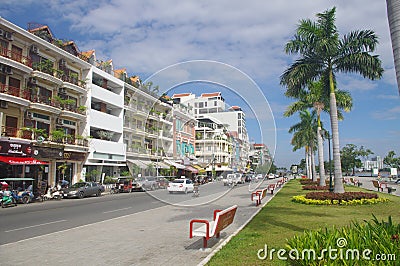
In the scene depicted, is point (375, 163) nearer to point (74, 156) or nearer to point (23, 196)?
point (74, 156)

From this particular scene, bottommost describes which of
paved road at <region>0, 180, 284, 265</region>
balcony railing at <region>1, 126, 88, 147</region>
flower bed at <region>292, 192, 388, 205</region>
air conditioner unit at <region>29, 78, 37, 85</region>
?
paved road at <region>0, 180, 284, 265</region>

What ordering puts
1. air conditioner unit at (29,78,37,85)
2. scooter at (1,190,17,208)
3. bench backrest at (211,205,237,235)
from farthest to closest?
air conditioner unit at (29,78,37,85) → scooter at (1,190,17,208) → bench backrest at (211,205,237,235)

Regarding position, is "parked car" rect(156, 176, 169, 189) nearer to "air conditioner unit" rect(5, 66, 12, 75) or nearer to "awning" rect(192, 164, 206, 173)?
"awning" rect(192, 164, 206, 173)

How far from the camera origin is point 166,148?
6.18 m

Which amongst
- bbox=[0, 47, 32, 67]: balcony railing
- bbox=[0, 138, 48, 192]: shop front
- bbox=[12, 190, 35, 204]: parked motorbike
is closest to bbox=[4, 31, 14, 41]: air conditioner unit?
bbox=[0, 47, 32, 67]: balcony railing

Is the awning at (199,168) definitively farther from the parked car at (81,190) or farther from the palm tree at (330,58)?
A: the parked car at (81,190)

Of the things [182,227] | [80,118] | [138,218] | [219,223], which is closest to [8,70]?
[80,118]

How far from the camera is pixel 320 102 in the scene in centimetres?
3020

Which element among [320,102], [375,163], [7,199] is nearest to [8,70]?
[7,199]

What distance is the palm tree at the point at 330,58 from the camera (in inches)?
747

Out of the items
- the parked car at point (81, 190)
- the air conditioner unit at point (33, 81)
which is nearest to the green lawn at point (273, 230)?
the parked car at point (81, 190)

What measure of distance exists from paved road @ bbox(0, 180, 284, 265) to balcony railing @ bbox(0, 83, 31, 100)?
16954 mm

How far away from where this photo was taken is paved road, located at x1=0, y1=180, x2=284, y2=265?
24.1 ft

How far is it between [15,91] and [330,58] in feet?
72.6
